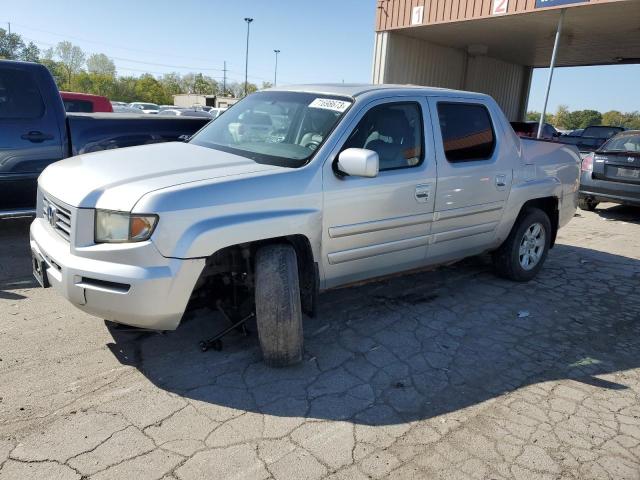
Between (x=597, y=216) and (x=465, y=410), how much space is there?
8499 mm

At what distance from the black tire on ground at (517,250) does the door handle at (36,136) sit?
5134 mm

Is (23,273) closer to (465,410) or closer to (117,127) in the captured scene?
(117,127)

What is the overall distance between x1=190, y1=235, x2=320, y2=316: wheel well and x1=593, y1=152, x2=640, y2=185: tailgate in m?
7.92

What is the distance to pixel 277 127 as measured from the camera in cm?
380

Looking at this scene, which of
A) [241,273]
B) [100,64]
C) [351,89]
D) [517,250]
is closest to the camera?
[241,273]

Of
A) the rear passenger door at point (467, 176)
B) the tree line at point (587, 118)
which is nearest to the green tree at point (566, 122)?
the tree line at point (587, 118)

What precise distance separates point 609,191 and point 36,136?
30.4ft

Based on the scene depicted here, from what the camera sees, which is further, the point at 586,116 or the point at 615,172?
the point at 586,116

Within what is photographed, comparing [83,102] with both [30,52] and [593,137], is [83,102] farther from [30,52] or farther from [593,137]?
[30,52]

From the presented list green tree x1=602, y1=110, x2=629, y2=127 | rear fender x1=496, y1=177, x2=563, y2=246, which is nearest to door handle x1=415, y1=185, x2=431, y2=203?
rear fender x1=496, y1=177, x2=563, y2=246

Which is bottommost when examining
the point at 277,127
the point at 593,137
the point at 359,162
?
the point at 359,162

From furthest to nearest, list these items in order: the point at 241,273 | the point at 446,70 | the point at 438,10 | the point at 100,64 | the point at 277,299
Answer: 1. the point at 100,64
2. the point at 446,70
3. the point at 438,10
4. the point at 241,273
5. the point at 277,299

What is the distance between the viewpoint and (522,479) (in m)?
2.41

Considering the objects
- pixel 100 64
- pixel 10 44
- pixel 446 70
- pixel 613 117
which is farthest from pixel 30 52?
pixel 613 117
